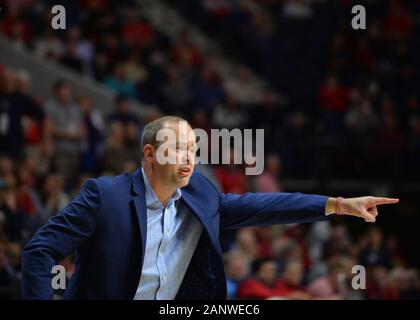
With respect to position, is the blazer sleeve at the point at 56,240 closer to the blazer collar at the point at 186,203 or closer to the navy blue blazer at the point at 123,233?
the navy blue blazer at the point at 123,233

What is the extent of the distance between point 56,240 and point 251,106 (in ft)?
33.3

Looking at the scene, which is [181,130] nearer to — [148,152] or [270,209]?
[148,152]

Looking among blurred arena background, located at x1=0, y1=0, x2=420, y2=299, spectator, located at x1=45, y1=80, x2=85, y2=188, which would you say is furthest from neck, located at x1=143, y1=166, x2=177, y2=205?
spectator, located at x1=45, y1=80, x2=85, y2=188

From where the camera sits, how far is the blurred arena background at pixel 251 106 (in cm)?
988

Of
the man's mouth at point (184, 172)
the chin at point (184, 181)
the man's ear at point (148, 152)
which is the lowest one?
the chin at point (184, 181)

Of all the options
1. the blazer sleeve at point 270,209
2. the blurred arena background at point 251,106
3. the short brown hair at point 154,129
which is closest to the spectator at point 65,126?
the blurred arena background at point 251,106

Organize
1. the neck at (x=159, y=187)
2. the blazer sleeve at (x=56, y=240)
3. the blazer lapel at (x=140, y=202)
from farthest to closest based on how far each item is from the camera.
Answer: the neck at (x=159, y=187) < the blazer lapel at (x=140, y=202) < the blazer sleeve at (x=56, y=240)

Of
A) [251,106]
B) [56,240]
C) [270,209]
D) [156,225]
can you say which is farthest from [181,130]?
[251,106]

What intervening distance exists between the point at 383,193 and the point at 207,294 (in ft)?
29.2

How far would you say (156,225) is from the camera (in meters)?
3.93

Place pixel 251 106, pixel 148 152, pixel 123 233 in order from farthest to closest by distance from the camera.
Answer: pixel 251 106
pixel 148 152
pixel 123 233

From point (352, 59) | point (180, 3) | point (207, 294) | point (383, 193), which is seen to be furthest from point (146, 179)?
point (180, 3)

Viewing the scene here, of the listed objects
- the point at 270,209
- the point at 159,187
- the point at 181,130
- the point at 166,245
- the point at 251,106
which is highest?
the point at 181,130
